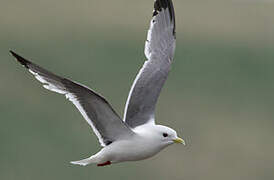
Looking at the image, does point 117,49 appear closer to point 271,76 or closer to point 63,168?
point 271,76

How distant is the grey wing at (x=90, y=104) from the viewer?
261 inches

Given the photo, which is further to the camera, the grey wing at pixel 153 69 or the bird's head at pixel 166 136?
the grey wing at pixel 153 69

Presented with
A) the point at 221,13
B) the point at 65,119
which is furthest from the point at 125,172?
the point at 221,13

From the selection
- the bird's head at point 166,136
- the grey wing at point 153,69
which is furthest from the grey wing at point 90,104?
the grey wing at point 153,69

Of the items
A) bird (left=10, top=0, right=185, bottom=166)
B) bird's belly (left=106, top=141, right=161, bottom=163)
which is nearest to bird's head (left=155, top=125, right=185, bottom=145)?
bird (left=10, top=0, right=185, bottom=166)

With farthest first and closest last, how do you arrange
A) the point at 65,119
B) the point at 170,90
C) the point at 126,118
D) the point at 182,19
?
the point at 182,19, the point at 170,90, the point at 65,119, the point at 126,118

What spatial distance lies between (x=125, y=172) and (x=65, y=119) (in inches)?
88.5

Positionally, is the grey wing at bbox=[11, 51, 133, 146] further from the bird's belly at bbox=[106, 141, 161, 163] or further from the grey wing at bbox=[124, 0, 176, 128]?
the grey wing at bbox=[124, 0, 176, 128]

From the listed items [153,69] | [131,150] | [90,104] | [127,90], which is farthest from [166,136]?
[127,90]

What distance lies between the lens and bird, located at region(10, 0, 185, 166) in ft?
21.9

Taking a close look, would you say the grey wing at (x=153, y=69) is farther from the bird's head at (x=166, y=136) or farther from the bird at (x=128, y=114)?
the bird's head at (x=166, y=136)

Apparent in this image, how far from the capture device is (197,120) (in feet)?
54.2

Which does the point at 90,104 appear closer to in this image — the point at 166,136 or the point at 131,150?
the point at 131,150

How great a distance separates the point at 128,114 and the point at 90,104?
2.81 ft
